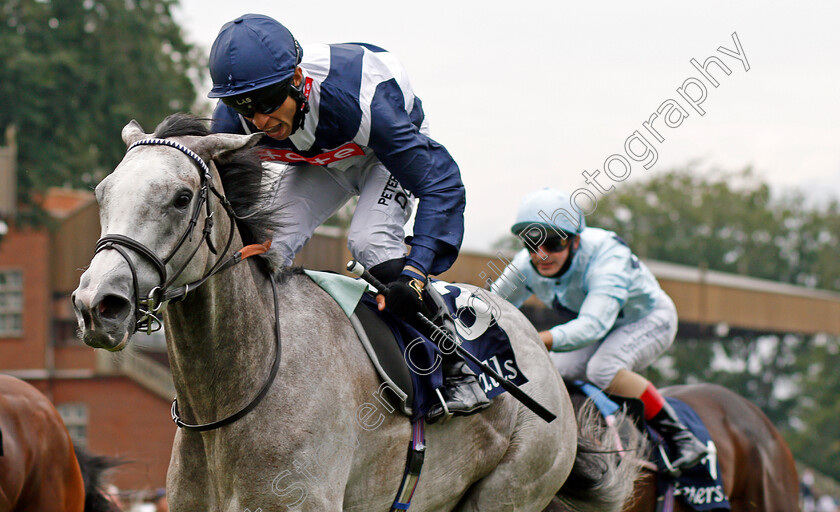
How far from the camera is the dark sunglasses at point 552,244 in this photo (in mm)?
6113

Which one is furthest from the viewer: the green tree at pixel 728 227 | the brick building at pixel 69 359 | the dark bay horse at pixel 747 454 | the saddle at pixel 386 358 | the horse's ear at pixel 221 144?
the green tree at pixel 728 227

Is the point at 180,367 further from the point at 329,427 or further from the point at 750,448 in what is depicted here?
the point at 750,448

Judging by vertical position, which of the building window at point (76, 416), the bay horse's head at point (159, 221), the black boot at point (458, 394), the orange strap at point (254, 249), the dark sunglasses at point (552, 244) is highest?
the bay horse's head at point (159, 221)

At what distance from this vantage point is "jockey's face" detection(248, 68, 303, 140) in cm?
371

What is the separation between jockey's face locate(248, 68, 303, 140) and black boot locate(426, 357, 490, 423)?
1.25 metres

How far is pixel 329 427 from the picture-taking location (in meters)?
3.54

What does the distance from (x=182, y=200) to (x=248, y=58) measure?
67cm

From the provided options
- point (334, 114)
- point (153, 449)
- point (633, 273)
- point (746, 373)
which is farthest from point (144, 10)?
point (746, 373)

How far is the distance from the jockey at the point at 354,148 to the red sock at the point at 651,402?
272cm

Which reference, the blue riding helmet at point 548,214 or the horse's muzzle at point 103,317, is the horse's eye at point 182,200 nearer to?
the horse's muzzle at point 103,317

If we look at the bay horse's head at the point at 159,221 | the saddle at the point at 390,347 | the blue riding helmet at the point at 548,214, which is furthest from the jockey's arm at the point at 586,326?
the bay horse's head at the point at 159,221

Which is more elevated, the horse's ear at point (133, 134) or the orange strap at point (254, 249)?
the horse's ear at point (133, 134)

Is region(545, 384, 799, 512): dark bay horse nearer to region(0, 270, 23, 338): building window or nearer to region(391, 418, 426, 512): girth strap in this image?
region(391, 418, 426, 512): girth strap

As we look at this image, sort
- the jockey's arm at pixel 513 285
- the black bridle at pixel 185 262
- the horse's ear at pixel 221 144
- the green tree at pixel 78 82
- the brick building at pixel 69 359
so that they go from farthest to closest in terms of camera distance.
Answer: the brick building at pixel 69 359 < the green tree at pixel 78 82 < the jockey's arm at pixel 513 285 < the horse's ear at pixel 221 144 < the black bridle at pixel 185 262
